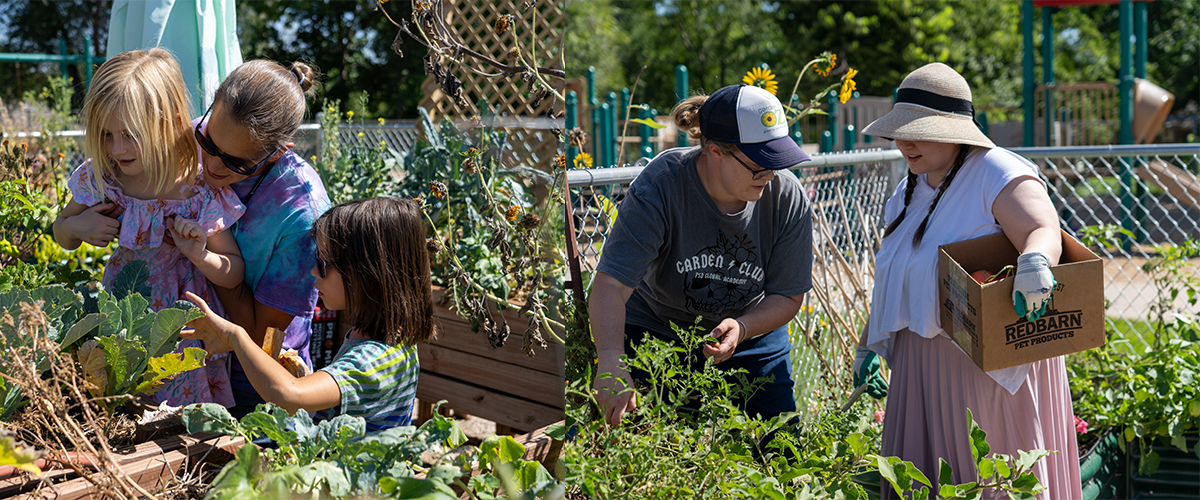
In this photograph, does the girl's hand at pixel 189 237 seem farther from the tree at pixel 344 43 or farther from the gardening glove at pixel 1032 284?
the gardening glove at pixel 1032 284

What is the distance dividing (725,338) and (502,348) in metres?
0.54

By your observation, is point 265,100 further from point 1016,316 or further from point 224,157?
point 1016,316

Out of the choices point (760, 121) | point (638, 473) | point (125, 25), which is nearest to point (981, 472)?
point (638, 473)

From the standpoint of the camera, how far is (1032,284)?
1.78m

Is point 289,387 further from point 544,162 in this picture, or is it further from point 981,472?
point 981,472

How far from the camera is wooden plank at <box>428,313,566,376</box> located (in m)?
1.45

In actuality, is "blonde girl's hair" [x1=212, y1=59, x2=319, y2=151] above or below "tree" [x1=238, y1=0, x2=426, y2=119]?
below

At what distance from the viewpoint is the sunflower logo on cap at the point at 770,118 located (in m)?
1.46

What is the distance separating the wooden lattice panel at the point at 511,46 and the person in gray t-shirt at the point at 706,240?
248mm

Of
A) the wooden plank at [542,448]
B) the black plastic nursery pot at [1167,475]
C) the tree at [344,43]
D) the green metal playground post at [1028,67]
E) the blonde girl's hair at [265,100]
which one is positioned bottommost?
the black plastic nursery pot at [1167,475]

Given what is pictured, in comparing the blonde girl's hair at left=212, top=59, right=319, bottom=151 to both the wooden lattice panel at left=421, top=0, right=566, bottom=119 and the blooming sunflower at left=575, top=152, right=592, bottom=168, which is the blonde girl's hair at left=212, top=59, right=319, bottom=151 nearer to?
the wooden lattice panel at left=421, top=0, right=566, bottom=119

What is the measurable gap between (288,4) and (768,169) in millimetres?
1266

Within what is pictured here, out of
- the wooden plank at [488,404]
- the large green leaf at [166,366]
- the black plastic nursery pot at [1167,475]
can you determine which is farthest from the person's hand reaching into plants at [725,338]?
the black plastic nursery pot at [1167,475]

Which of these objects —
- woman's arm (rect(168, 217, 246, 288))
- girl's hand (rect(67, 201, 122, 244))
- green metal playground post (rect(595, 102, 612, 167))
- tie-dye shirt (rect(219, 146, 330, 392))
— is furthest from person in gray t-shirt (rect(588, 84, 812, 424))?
green metal playground post (rect(595, 102, 612, 167))
